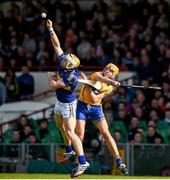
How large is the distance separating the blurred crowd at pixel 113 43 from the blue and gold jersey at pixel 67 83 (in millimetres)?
4628

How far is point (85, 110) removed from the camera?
68.0ft

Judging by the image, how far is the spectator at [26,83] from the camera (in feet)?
90.8

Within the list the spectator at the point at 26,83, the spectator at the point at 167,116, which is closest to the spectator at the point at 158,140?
the spectator at the point at 167,116

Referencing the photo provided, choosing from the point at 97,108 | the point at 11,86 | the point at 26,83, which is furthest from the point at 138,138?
the point at 11,86

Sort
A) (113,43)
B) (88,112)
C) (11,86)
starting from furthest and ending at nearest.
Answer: (113,43)
(11,86)
(88,112)

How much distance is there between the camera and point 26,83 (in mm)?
27844

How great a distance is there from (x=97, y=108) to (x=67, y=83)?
4.15 feet

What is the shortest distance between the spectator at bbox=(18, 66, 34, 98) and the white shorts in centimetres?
758

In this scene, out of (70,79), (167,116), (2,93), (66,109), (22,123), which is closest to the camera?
(70,79)

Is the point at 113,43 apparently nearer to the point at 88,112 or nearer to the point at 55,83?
the point at 88,112

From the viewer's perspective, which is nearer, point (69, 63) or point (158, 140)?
point (69, 63)

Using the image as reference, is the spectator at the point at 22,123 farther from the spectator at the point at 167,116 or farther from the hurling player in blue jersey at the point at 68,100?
the hurling player in blue jersey at the point at 68,100

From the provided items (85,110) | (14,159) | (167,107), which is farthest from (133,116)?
(85,110)

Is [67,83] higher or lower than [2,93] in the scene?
lower
